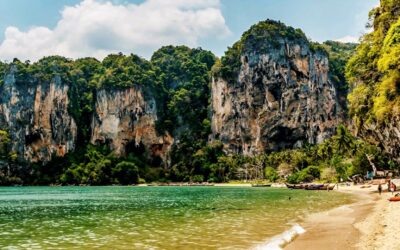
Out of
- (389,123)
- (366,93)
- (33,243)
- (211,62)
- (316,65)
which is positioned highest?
(211,62)

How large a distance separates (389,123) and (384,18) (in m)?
11.9

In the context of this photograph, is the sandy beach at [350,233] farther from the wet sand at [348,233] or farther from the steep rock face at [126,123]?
the steep rock face at [126,123]

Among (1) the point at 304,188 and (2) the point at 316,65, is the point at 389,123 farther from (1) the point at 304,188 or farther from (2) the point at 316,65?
(2) the point at 316,65

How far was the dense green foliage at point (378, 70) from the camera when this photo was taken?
3286 cm

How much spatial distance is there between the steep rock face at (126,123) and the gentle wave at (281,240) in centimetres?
12772

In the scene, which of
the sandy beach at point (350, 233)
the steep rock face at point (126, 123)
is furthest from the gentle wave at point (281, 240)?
the steep rock face at point (126, 123)

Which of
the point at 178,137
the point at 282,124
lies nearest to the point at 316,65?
the point at 282,124

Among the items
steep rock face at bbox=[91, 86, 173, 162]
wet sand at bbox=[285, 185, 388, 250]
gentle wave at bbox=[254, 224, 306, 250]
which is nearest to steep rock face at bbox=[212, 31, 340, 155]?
steep rock face at bbox=[91, 86, 173, 162]

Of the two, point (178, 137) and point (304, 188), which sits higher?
point (178, 137)

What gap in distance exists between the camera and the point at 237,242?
15312mm

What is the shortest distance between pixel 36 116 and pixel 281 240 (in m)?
135

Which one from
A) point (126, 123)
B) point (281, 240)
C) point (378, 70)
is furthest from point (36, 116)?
point (281, 240)

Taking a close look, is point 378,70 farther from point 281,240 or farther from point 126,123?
point 126,123

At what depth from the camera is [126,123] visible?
471 feet
